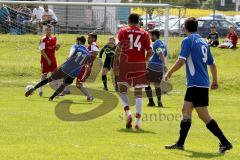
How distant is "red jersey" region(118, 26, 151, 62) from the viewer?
13.3 metres

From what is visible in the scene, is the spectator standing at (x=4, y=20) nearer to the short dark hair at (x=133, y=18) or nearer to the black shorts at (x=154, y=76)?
the black shorts at (x=154, y=76)

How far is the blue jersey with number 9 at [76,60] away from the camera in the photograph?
18859 mm

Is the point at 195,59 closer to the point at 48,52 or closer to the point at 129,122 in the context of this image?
the point at 129,122

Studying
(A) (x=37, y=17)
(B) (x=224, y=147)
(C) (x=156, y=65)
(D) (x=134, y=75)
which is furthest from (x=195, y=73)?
(A) (x=37, y=17)

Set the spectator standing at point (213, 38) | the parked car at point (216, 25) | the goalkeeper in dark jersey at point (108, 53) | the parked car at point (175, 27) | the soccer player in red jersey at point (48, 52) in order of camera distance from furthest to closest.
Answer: the parked car at point (216, 25) < the spectator standing at point (213, 38) < the parked car at point (175, 27) < the goalkeeper in dark jersey at point (108, 53) < the soccer player in red jersey at point (48, 52)

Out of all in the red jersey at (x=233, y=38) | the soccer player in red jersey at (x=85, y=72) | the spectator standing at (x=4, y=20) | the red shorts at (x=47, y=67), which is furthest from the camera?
the red jersey at (x=233, y=38)

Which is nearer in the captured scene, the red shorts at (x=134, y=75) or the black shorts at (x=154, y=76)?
the red shorts at (x=134, y=75)

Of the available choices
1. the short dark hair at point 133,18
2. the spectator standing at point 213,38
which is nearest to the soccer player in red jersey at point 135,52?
the short dark hair at point 133,18

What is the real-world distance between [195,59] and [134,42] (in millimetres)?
2900

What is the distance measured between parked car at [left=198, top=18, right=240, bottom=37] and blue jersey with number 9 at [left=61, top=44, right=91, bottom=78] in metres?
17.8

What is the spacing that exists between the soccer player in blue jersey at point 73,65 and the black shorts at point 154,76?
1898 mm

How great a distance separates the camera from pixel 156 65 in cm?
1916

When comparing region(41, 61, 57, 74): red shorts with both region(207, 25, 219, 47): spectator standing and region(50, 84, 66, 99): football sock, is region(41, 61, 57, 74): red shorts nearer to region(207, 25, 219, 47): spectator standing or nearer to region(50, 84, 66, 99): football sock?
region(50, 84, 66, 99): football sock

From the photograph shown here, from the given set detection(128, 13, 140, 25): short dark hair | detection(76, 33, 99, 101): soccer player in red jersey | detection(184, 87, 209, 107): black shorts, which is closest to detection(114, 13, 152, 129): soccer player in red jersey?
detection(128, 13, 140, 25): short dark hair
